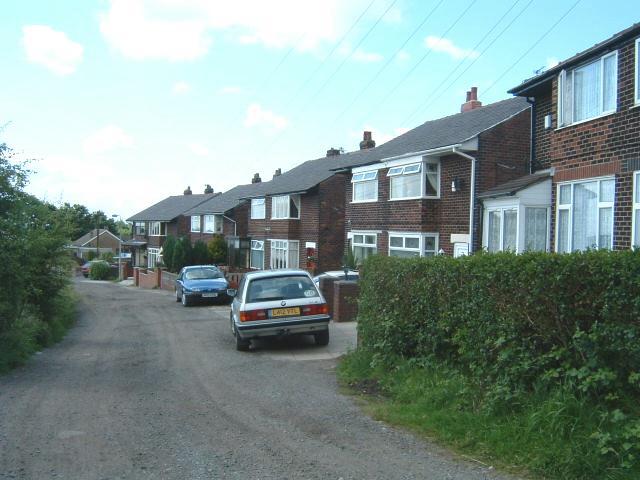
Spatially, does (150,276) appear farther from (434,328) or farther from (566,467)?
(566,467)

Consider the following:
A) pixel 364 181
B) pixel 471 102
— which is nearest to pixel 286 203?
pixel 364 181

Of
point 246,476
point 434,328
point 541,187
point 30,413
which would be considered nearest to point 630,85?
point 541,187

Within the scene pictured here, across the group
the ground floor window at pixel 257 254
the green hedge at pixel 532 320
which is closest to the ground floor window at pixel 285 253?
the ground floor window at pixel 257 254

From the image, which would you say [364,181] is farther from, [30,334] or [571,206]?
[30,334]

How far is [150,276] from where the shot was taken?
44344 millimetres

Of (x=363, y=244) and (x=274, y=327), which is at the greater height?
(x=363, y=244)

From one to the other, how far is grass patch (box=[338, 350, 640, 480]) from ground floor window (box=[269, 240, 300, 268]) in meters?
A: 25.5

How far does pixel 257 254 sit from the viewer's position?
38.2 metres

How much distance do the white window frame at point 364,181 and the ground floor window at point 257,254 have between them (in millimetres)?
12906

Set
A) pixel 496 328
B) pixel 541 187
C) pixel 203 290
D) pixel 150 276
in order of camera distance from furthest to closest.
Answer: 1. pixel 150 276
2. pixel 203 290
3. pixel 541 187
4. pixel 496 328

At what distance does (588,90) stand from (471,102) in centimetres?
1268

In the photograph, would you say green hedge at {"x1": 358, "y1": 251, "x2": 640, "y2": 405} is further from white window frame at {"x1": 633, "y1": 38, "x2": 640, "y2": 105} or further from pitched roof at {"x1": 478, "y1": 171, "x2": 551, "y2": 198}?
pitched roof at {"x1": 478, "y1": 171, "x2": 551, "y2": 198}

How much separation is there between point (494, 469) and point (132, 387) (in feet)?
17.8

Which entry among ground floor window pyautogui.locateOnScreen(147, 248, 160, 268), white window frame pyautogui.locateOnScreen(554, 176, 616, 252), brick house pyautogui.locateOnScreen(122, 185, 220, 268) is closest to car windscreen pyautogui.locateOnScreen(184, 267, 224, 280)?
white window frame pyautogui.locateOnScreen(554, 176, 616, 252)
